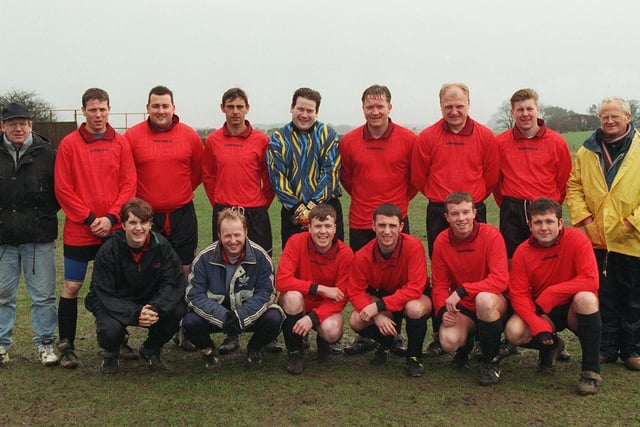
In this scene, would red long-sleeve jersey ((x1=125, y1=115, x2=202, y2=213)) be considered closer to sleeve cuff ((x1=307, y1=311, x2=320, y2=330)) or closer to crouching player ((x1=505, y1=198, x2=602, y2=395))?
sleeve cuff ((x1=307, y1=311, x2=320, y2=330))

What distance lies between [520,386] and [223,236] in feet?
7.90

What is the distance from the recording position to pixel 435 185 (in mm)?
5250

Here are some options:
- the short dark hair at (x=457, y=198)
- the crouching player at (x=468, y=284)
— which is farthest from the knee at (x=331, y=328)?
the short dark hair at (x=457, y=198)

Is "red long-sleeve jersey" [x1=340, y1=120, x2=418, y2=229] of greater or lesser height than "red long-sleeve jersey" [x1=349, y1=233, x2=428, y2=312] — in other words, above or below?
above

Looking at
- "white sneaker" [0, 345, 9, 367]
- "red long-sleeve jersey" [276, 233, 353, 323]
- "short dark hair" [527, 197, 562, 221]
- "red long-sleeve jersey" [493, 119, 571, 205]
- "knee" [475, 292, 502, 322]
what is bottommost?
"white sneaker" [0, 345, 9, 367]

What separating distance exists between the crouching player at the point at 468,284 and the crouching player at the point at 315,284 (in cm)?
76

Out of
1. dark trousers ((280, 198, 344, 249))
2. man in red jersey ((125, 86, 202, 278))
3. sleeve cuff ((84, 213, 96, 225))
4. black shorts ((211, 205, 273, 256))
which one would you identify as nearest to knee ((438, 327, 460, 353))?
dark trousers ((280, 198, 344, 249))

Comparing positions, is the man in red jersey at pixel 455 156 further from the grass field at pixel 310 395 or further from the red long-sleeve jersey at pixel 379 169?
the grass field at pixel 310 395

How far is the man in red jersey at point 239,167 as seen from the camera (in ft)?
17.6

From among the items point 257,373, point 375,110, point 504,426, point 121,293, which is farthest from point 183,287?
point 504,426

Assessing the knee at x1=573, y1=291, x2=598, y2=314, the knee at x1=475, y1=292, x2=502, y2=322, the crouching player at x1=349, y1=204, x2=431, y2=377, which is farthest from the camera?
the crouching player at x1=349, y1=204, x2=431, y2=377

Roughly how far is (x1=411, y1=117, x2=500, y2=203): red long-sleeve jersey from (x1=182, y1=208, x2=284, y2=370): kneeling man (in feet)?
5.17

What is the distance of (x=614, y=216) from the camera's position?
4.83 meters

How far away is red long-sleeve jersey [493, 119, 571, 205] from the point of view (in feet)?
16.9
